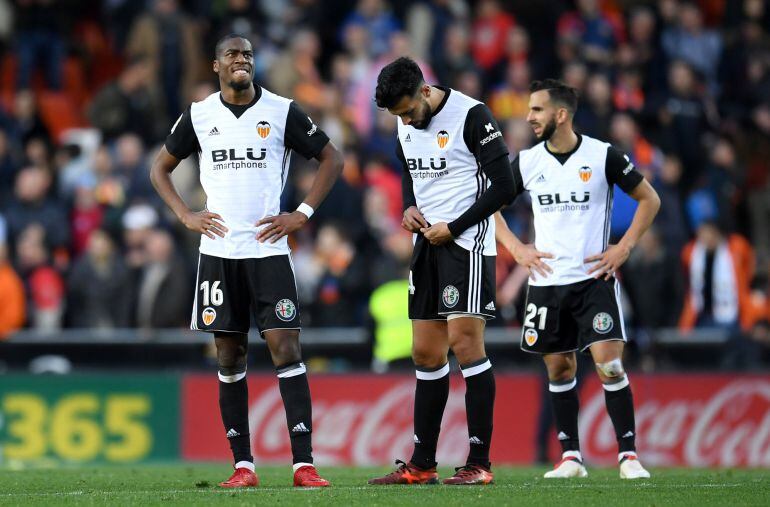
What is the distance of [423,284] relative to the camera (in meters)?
9.22

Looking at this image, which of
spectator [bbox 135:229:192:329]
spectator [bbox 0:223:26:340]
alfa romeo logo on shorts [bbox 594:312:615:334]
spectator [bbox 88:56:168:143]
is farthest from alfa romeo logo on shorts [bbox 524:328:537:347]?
spectator [bbox 88:56:168:143]

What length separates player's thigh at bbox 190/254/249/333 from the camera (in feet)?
29.6

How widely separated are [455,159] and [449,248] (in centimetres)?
55

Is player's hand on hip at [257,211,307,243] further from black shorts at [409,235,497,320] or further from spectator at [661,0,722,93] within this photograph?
spectator at [661,0,722,93]

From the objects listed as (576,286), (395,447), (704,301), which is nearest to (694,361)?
(704,301)

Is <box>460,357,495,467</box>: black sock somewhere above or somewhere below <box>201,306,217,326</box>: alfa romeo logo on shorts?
below

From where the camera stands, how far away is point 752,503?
26.6 ft

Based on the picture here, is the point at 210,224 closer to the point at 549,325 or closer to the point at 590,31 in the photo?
the point at 549,325

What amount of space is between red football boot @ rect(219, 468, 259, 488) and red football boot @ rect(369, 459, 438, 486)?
742mm

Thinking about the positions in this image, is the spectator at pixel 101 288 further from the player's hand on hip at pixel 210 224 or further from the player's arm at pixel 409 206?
the player's arm at pixel 409 206

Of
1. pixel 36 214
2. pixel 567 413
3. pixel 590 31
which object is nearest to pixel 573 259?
pixel 567 413

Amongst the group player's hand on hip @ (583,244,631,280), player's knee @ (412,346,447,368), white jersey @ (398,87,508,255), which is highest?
white jersey @ (398,87,508,255)

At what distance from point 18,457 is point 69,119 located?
6.47 metres

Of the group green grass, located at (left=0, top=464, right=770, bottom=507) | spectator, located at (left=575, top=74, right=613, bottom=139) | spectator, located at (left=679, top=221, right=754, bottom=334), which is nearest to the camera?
green grass, located at (left=0, top=464, right=770, bottom=507)
